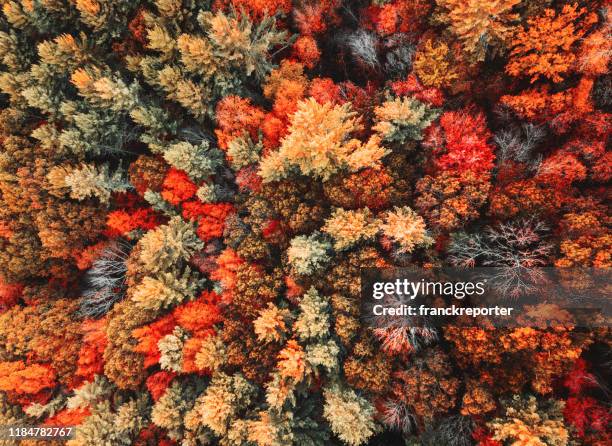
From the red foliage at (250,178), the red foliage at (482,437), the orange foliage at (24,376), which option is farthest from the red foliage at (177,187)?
the red foliage at (482,437)

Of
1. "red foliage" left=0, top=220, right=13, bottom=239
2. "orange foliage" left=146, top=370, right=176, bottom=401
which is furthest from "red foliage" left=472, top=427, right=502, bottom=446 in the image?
"red foliage" left=0, top=220, right=13, bottom=239

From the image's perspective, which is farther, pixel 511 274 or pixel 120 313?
pixel 120 313

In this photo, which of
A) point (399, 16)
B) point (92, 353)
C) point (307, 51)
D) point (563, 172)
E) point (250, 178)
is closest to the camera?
point (563, 172)

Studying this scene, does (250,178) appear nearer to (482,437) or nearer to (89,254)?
(89,254)

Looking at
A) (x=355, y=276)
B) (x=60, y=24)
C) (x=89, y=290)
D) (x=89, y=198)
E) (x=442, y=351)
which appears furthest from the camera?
(x=89, y=290)

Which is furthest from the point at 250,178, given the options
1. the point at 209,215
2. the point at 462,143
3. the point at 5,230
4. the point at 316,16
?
the point at 5,230

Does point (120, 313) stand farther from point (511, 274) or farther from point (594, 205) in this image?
point (594, 205)

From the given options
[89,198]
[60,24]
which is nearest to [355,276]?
[89,198]

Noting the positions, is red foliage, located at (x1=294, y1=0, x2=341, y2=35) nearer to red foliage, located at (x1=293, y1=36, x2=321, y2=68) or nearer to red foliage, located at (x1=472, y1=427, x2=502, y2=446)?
red foliage, located at (x1=293, y1=36, x2=321, y2=68)
